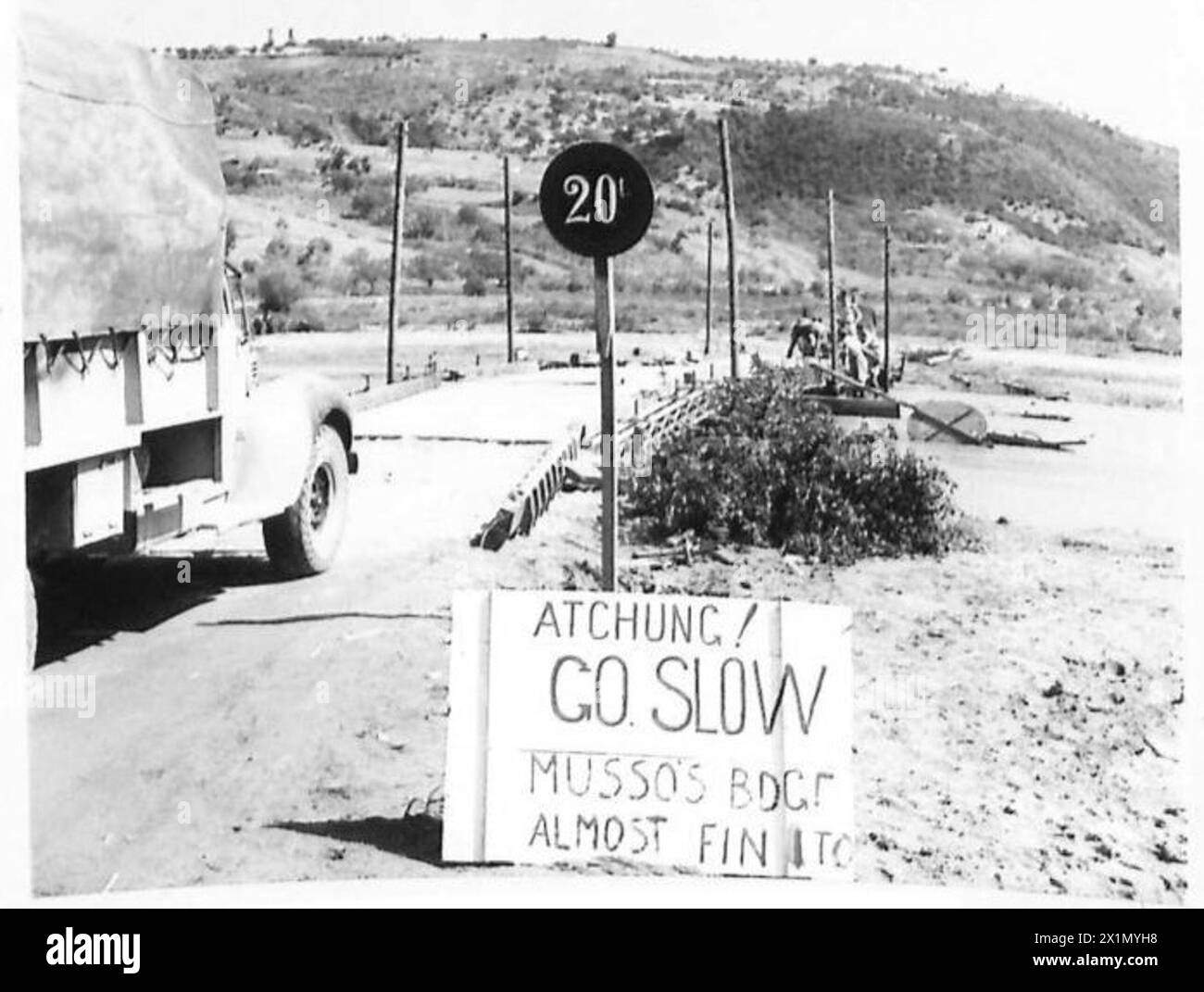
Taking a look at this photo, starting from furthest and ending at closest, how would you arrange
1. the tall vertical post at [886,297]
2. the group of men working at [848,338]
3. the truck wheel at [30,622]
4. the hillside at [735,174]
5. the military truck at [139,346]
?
the group of men working at [848,338]
the tall vertical post at [886,297]
the hillside at [735,174]
the truck wheel at [30,622]
the military truck at [139,346]

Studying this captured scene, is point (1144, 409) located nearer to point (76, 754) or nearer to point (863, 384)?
point (863, 384)

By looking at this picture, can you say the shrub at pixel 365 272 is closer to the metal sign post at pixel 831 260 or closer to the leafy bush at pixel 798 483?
the leafy bush at pixel 798 483

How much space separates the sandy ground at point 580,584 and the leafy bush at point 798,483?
0.33 feet

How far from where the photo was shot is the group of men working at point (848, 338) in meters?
6.34

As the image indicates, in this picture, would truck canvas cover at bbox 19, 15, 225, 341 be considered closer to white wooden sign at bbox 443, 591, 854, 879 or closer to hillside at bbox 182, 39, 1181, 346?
hillside at bbox 182, 39, 1181, 346

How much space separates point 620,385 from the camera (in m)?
6.34

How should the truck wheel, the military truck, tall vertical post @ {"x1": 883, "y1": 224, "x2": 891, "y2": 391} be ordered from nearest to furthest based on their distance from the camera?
the military truck
the truck wheel
tall vertical post @ {"x1": 883, "y1": 224, "x2": 891, "y2": 391}

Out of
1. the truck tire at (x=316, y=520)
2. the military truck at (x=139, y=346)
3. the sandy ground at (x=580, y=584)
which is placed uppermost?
the military truck at (x=139, y=346)

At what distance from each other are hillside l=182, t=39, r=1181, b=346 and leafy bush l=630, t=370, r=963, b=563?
385 mm

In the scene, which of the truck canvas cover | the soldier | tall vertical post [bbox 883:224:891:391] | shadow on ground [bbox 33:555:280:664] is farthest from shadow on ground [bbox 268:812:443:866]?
tall vertical post [bbox 883:224:891:391]

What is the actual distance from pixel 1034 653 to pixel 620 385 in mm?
1706

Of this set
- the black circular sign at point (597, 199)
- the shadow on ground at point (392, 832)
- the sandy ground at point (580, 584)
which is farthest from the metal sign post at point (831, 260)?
the shadow on ground at point (392, 832)

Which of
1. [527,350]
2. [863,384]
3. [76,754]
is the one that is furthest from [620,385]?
[76,754]

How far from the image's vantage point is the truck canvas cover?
531cm
